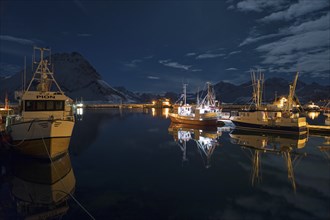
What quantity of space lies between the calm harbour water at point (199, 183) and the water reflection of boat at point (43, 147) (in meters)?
2.60

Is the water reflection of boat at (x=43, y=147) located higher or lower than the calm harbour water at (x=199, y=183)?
higher

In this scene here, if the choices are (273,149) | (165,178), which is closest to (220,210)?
(165,178)

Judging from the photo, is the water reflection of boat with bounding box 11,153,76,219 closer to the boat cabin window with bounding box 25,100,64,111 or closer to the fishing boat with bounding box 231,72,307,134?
the boat cabin window with bounding box 25,100,64,111

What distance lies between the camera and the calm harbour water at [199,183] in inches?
561

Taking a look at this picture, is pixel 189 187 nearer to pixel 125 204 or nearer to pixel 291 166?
pixel 125 204

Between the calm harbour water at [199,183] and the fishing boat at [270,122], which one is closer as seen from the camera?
the calm harbour water at [199,183]

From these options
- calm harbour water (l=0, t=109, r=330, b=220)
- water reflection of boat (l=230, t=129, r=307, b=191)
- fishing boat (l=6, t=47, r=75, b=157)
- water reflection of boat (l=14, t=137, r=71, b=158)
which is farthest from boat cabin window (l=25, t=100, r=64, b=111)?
water reflection of boat (l=230, t=129, r=307, b=191)

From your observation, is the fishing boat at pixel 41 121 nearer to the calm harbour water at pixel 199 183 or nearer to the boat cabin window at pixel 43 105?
the boat cabin window at pixel 43 105

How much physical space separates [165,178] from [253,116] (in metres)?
38.4

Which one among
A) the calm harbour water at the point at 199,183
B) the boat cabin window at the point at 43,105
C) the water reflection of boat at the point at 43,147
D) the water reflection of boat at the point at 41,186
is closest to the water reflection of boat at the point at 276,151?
the calm harbour water at the point at 199,183

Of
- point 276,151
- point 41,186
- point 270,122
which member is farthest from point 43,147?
point 270,122

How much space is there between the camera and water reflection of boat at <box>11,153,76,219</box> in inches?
543

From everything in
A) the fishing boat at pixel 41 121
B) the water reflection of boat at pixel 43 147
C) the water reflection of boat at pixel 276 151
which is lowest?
the water reflection of boat at pixel 276 151

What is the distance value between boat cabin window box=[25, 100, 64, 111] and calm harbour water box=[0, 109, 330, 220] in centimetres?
624
